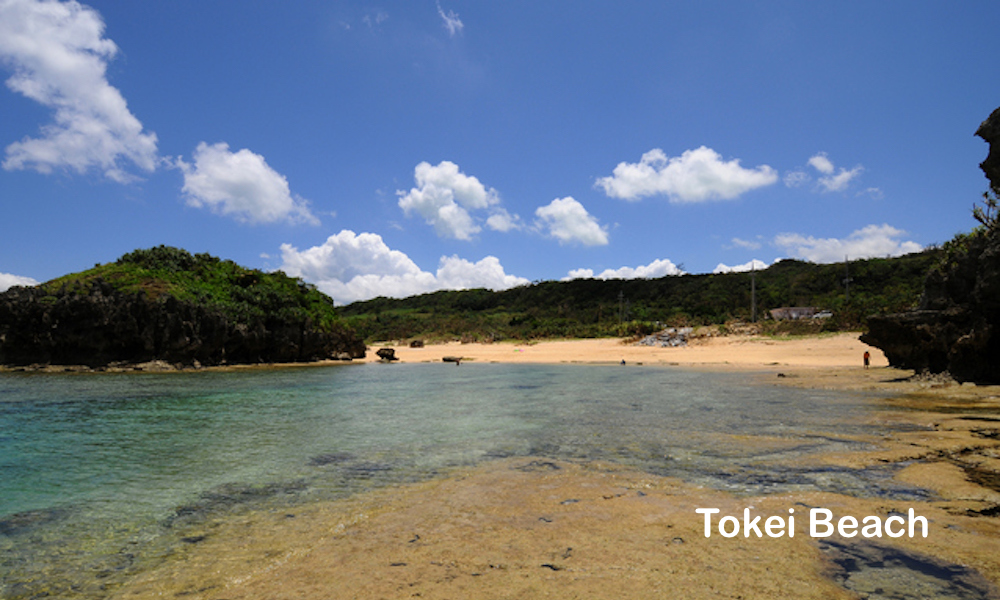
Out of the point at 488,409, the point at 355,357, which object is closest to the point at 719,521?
the point at 488,409

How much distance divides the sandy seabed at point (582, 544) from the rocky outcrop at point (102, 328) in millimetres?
26875

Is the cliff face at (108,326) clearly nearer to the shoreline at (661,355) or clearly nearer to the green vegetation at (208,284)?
the green vegetation at (208,284)

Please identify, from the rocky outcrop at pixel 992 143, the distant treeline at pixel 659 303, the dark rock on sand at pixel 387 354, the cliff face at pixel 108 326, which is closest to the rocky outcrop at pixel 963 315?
the rocky outcrop at pixel 992 143

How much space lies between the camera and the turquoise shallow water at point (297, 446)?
17.1 ft

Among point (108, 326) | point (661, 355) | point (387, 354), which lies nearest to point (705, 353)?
point (661, 355)

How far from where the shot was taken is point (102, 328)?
86.9ft

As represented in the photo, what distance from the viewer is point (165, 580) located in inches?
153

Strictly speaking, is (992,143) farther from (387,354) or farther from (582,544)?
(387,354)

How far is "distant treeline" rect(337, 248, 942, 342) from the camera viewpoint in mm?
50469

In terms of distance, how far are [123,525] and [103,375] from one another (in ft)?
80.1

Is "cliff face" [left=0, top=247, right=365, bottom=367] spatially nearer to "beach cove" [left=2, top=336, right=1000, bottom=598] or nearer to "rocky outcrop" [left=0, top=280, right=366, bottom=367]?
"rocky outcrop" [left=0, top=280, right=366, bottom=367]

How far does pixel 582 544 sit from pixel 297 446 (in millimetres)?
6633

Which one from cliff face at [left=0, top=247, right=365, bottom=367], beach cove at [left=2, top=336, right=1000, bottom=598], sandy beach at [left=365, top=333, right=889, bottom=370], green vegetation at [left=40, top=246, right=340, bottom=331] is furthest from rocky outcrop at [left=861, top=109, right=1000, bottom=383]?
green vegetation at [left=40, top=246, right=340, bottom=331]

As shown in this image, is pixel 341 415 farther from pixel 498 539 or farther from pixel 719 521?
pixel 719 521
